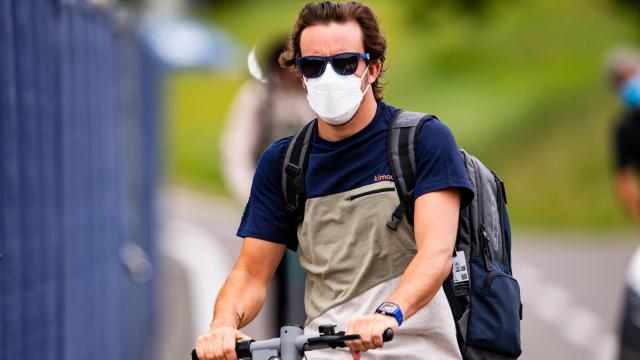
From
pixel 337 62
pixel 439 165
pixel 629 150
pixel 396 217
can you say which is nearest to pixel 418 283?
pixel 396 217

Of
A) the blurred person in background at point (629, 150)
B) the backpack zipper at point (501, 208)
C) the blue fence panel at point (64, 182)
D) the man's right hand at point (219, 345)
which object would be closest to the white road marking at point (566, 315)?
the blurred person in background at point (629, 150)

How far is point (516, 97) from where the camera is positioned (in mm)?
44781

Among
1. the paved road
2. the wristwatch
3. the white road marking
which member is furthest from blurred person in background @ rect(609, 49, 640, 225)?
the wristwatch

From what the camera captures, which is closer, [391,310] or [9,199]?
[391,310]

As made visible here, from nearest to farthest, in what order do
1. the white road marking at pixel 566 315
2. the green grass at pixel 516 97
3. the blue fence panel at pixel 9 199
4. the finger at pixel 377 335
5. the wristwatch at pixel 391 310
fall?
the finger at pixel 377 335, the wristwatch at pixel 391 310, the blue fence panel at pixel 9 199, the white road marking at pixel 566 315, the green grass at pixel 516 97

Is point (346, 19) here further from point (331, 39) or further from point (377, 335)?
point (377, 335)

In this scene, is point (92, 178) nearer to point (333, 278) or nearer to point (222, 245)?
point (333, 278)

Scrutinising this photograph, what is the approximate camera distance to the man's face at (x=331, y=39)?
439 cm

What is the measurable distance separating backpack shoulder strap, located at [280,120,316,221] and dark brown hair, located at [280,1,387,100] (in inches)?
10.3

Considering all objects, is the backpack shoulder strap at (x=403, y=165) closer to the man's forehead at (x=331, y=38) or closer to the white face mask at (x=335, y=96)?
the white face mask at (x=335, y=96)

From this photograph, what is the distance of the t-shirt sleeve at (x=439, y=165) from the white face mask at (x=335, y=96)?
211 mm

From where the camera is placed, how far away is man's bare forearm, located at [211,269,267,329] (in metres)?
4.45

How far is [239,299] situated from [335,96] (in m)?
0.68

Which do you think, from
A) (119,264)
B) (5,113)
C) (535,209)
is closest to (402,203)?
(5,113)
